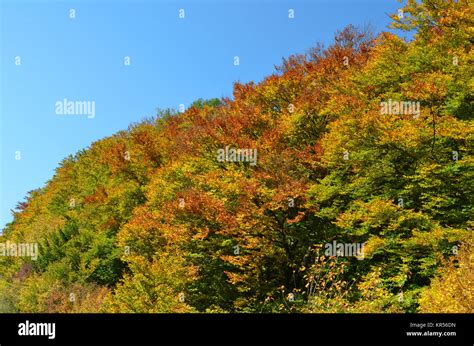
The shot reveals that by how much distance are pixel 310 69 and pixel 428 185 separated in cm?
1909

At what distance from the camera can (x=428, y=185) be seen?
20531mm

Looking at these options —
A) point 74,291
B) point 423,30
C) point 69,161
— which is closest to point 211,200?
point 423,30

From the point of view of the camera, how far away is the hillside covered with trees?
20375 millimetres

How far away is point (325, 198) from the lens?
24.8 metres

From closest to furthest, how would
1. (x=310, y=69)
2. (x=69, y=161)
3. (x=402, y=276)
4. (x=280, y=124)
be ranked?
1. (x=402, y=276)
2. (x=280, y=124)
3. (x=310, y=69)
4. (x=69, y=161)

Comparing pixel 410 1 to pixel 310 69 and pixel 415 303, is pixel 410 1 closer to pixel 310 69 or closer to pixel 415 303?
pixel 310 69

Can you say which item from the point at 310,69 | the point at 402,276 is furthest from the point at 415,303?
the point at 310,69

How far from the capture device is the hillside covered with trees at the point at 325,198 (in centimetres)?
2038
